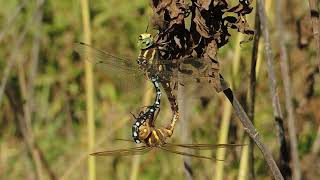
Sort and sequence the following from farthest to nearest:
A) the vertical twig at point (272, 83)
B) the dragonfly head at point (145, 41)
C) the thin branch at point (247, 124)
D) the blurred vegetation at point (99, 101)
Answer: the blurred vegetation at point (99, 101), the vertical twig at point (272, 83), the dragonfly head at point (145, 41), the thin branch at point (247, 124)

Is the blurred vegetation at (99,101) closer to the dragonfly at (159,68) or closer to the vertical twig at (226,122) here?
the vertical twig at (226,122)

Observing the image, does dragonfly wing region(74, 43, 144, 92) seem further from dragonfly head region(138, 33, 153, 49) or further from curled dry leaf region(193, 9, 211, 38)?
curled dry leaf region(193, 9, 211, 38)

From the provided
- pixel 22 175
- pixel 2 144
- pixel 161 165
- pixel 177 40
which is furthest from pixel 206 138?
pixel 177 40

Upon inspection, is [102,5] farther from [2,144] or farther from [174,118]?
[174,118]

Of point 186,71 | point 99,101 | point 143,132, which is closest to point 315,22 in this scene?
point 186,71

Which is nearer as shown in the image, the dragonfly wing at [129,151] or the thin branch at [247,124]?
the thin branch at [247,124]

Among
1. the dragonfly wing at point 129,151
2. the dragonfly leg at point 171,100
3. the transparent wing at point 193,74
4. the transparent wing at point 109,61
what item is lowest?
the dragonfly wing at point 129,151

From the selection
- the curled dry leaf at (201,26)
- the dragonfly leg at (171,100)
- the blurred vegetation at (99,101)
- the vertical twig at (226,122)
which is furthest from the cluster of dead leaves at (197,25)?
the blurred vegetation at (99,101)
